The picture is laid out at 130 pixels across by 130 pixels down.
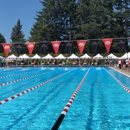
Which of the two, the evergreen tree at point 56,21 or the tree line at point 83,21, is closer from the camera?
the tree line at point 83,21

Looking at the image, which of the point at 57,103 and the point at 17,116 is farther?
the point at 57,103

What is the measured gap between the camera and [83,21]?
52844mm

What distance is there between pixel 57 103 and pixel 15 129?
291 centimetres

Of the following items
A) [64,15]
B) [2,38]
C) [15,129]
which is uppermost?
[64,15]

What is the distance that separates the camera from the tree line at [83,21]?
161ft

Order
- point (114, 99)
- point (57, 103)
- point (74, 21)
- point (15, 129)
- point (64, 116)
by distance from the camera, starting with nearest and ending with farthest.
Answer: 1. point (15, 129)
2. point (64, 116)
3. point (57, 103)
4. point (114, 99)
5. point (74, 21)

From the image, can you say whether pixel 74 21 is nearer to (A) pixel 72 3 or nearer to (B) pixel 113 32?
(A) pixel 72 3

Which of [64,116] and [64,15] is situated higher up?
[64,15]

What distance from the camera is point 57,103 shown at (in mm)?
7895

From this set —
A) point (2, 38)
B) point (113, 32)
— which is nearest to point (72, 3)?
point (113, 32)

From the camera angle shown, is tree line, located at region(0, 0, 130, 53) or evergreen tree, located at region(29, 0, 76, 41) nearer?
tree line, located at region(0, 0, 130, 53)

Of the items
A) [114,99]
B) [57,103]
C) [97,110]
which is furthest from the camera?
[114,99]

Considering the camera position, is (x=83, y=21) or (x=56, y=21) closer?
(x=83, y=21)

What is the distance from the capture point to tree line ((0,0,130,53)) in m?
49.0
